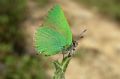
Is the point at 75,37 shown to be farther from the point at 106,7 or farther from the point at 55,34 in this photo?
the point at 55,34

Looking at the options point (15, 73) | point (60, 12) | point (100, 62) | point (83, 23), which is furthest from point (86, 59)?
point (60, 12)

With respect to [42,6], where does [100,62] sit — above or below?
below

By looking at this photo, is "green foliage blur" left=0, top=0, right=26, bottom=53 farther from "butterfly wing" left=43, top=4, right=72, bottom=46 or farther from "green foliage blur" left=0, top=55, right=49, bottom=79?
"butterfly wing" left=43, top=4, right=72, bottom=46

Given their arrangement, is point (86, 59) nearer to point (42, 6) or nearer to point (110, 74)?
point (110, 74)

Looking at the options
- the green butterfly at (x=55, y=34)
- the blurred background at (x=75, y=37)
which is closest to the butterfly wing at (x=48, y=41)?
the green butterfly at (x=55, y=34)

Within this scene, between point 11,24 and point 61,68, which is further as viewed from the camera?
point 11,24

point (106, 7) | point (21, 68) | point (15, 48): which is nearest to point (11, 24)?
point (15, 48)

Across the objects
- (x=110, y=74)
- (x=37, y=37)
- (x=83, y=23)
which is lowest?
(x=110, y=74)
